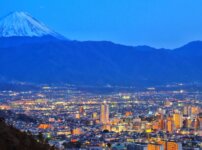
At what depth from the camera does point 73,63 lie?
94125 mm

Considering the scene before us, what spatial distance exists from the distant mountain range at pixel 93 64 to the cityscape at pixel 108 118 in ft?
22.5

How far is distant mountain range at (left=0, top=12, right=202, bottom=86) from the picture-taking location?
86.6m

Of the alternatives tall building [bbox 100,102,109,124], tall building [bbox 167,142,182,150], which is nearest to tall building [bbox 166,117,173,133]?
tall building [bbox 100,102,109,124]

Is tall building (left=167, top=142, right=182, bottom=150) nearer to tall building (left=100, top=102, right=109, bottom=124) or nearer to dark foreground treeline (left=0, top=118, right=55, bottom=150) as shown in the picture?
dark foreground treeline (left=0, top=118, right=55, bottom=150)

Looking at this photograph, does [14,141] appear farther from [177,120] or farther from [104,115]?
[104,115]

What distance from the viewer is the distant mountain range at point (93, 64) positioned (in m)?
86.6

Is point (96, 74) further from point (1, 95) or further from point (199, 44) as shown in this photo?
point (199, 44)

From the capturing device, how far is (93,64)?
94.8 meters

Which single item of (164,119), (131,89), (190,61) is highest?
(190,61)

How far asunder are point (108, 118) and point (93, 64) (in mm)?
47886

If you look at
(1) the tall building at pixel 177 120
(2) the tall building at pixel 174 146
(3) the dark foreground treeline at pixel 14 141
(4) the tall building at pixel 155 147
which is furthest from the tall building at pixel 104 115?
(3) the dark foreground treeline at pixel 14 141

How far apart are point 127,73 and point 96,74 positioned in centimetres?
631

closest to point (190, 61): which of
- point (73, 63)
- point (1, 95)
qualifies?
point (73, 63)

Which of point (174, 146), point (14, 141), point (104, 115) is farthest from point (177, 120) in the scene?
point (14, 141)
